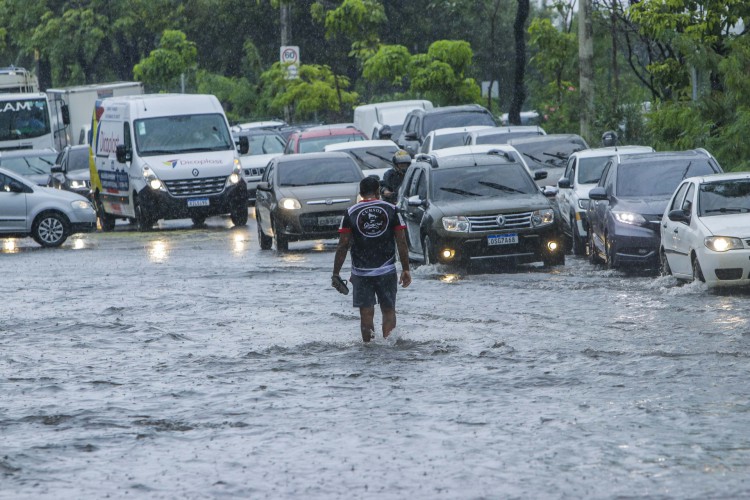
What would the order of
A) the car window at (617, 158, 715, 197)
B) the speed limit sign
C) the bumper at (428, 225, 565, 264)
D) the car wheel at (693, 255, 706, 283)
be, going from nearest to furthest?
the car wheel at (693, 255, 706, 283) < the bumper at (428, 225, 565, 264) < the car window at (617, 158, 715, 197) < the speed limit sign

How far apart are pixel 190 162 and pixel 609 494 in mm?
23742

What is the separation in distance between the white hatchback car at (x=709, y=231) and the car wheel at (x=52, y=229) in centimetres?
1396

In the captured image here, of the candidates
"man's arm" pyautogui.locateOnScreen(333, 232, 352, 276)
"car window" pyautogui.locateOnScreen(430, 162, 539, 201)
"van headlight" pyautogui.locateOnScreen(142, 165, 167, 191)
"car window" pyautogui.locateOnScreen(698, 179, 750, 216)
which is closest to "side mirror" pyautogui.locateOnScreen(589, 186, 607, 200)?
"car window" pyautogui.locateOnScreen(430, 162, 539, 201)

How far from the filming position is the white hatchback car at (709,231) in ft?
53.7

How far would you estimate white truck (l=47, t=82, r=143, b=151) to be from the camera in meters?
50.8

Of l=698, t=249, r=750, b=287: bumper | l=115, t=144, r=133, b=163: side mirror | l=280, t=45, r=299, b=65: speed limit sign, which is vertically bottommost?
l=698, t=249, r=750, b=287: bumper

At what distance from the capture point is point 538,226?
65.7 feet

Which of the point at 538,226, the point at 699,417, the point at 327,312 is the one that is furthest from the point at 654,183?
the point at 699,417

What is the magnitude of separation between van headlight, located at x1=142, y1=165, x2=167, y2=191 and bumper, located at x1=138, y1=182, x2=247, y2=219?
9 centimetres

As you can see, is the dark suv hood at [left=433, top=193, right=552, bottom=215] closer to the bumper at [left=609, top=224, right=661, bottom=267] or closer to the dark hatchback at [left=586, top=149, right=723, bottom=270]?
the dark hatchback at [left=586, top=149, right=723, bottom=270]

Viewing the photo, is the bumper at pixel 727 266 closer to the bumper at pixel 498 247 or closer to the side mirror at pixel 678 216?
the side mirror at pixel 678 216

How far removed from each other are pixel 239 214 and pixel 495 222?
12.7 m

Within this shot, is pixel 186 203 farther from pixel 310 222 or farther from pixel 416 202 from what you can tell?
pixel 416 202

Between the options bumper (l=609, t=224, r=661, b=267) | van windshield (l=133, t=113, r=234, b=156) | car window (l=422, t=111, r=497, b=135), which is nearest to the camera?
bumper (l=609, t=224, r=661, b=267)
